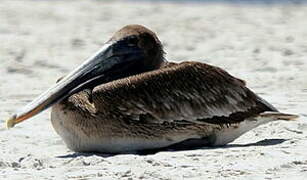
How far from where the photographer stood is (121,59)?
6.06 metres

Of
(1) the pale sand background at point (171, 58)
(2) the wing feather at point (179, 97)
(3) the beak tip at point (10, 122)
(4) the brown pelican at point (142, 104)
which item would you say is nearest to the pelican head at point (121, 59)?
(4) the brown pelican at point (142, 104)

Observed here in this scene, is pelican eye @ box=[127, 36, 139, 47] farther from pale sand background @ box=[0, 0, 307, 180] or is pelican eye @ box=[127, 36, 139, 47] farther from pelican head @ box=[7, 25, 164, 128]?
pale sand background @ box=[0, 0, 307, 180]

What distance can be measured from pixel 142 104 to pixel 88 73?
0.41 m

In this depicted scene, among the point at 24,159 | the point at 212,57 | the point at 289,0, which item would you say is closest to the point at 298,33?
the point at 212,57

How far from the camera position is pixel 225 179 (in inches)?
201

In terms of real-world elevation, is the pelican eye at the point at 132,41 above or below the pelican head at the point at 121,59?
above

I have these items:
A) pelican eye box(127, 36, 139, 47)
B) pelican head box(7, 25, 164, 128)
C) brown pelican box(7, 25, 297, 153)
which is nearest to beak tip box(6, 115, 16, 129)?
brown pelican box(7, 25, 297, 153)

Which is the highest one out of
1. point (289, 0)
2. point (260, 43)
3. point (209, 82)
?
point (289, 0)

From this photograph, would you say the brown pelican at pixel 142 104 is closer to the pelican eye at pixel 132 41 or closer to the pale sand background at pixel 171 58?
the pelican eye at pixel 132 41

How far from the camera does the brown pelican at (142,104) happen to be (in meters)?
5.71

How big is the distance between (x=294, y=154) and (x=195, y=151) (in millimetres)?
549

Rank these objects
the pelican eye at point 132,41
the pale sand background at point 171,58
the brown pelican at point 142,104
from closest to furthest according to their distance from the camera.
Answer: the pale sand background at point 171,58, the brown pelican at point 142,104, the pelican eye at point 132,41

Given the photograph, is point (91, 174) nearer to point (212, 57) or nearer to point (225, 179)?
point (225, 179)

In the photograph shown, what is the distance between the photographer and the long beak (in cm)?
578
